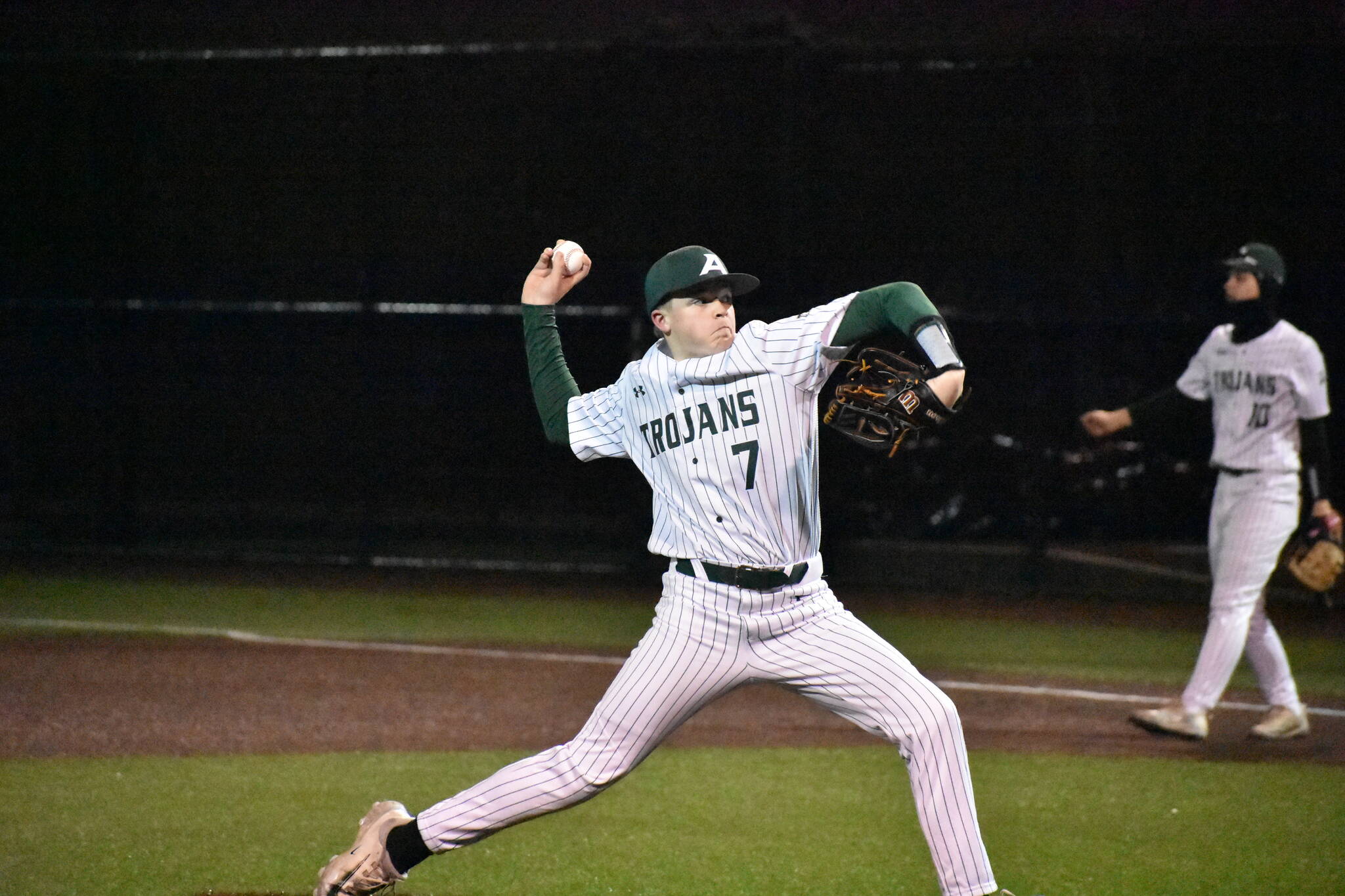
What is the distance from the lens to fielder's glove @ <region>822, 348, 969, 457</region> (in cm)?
326

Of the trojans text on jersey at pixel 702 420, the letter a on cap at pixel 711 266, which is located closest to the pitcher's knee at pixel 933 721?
the trojans text on jersey at pixel 702 420

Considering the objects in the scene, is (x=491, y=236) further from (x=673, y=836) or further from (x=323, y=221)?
(x=673, y=836)

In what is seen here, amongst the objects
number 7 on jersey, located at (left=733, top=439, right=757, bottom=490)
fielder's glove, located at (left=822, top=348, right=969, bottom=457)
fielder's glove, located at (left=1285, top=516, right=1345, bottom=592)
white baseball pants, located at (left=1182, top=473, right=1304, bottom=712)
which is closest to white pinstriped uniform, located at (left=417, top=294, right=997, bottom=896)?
number 7 on jersey, located at (left=733, top=439, right=757, bottom=490)

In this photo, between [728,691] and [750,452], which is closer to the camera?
[750,452]

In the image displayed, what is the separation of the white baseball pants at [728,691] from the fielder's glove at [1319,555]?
378cm

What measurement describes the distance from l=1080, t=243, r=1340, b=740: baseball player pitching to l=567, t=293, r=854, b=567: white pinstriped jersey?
3335 millimetres

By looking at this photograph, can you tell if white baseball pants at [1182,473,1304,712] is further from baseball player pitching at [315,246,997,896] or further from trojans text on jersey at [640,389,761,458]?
trojans text on jersey at [640,389,761,458]

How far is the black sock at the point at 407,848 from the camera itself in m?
3.64

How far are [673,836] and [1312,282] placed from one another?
46.4 feet

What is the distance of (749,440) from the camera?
3539mm

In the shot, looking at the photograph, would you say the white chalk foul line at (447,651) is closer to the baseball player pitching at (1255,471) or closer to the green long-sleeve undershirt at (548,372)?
the baseball player pitching at (1255,471)

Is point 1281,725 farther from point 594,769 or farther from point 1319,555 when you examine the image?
point 594,769

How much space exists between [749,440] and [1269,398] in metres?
3.68

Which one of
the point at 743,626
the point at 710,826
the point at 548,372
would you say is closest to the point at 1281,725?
the point at 710,826
